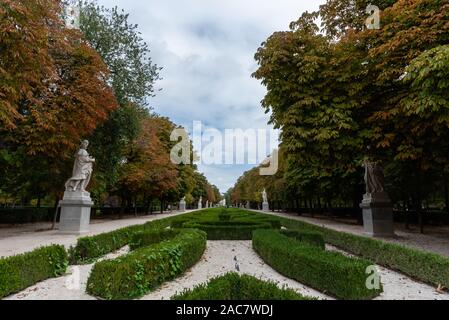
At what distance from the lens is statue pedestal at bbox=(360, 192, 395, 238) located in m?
12.5

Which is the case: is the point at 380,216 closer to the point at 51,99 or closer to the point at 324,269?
the point at 324,269

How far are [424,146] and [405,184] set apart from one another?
7.48 metres

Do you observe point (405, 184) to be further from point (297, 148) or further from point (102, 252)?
point (102, 252)

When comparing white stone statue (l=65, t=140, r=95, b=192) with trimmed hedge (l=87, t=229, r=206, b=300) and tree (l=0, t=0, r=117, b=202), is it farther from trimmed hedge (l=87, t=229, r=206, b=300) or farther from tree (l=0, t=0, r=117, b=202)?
trimmed hedge (l=87, t=229, r=206, b=300)

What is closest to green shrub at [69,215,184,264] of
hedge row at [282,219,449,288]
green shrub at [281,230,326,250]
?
green shrub at [281,230,326,250]

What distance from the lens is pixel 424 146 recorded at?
10.2m

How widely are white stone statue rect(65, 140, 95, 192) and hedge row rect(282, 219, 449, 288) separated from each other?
35.4 ft

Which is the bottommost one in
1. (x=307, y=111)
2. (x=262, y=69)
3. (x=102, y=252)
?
(x=102, y=252)

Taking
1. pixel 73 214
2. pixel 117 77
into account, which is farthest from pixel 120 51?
pixel 73 214

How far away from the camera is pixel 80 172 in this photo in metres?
13.6

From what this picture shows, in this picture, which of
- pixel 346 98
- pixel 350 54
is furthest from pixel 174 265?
pixel 350 54

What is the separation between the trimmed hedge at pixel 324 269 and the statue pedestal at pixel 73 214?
8588mm

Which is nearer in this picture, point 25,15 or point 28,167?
point 25,15

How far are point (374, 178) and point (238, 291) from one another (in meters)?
10.4
